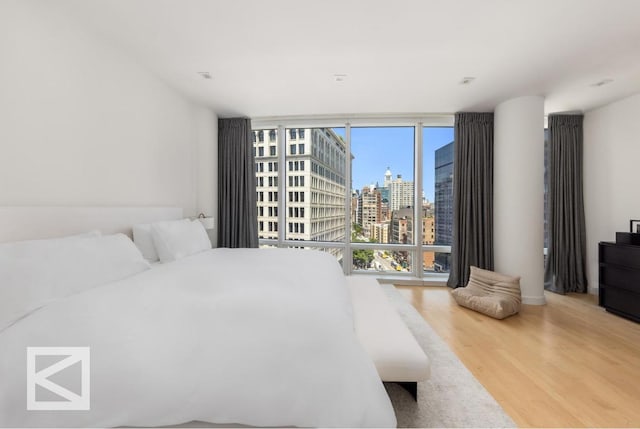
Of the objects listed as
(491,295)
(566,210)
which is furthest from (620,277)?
(491,295)

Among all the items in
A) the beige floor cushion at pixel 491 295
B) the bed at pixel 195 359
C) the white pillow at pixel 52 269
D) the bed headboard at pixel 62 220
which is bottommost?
the beige floor cushion at pixel 491 295

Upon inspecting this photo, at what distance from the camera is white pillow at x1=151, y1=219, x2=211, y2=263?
244 centimetres

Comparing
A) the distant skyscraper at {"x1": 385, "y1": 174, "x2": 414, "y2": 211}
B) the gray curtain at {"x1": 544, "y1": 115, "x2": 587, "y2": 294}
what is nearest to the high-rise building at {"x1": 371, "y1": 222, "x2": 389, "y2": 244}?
the distant skyscraper at {"x1": 385, "y1": 174, "x2": 414, "y2": 211}

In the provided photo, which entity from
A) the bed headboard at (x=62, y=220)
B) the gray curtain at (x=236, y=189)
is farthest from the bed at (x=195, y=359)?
the gray curtain at (x=236, y=189)

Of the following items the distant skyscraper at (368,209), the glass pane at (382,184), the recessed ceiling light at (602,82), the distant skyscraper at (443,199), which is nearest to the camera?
the recessed ceiling light at (602,82)

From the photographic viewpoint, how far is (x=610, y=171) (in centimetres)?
358

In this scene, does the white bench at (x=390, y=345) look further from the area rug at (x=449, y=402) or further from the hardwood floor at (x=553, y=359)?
the hardwood floor at (x=553, y=359)

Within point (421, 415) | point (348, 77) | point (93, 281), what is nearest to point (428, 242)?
point (348, 77)

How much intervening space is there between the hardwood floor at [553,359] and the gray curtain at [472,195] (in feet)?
2.92

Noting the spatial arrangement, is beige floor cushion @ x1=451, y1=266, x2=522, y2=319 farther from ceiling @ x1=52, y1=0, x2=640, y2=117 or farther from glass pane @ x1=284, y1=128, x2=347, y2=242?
ceiling @ x1=52, y1=0, x2=640, y2=117

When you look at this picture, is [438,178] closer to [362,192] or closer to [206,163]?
[362,192]

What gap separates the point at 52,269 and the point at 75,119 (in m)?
1.31

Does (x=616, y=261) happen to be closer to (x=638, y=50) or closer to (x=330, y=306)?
(x=638, y=50)

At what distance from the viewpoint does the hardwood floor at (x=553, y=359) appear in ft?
5.13
